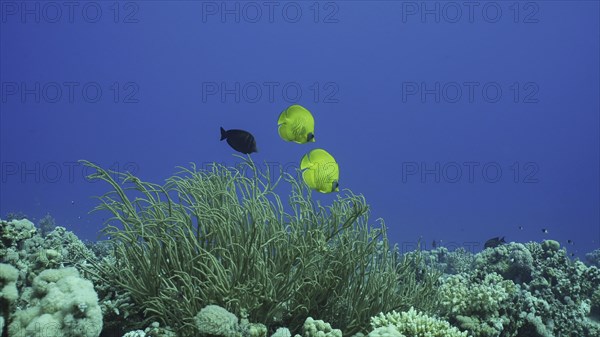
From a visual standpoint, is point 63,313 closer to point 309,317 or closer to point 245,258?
point 245,258

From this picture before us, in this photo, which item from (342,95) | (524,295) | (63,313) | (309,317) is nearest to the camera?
(63,313)

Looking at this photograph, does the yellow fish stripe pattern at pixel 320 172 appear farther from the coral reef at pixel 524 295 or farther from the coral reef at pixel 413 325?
the coral reef at pixel 524 295

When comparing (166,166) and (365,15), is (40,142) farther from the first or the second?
(365,15)

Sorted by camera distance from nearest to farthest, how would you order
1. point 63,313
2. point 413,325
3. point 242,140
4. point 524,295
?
point 63,313 → point 413,325 → point 242,140 → point 524,295

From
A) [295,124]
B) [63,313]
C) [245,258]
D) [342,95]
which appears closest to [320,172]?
[295,124]

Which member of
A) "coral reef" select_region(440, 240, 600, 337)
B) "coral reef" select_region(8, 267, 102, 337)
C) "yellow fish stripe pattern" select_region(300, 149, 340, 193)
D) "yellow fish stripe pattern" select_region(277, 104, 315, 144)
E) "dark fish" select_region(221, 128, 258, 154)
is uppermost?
"yellow fish stripe pattern" select_region(277, 104, 315, 144)

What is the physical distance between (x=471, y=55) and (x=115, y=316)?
123079 millimetres

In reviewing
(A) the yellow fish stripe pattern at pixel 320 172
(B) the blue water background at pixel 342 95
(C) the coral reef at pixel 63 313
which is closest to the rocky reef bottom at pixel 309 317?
(C) the coral reef at pixel 63 313

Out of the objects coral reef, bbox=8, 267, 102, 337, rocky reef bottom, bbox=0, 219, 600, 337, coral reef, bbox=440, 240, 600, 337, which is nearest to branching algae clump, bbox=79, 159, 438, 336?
rocky reef bottom, bbox=0, 219, 600, 337

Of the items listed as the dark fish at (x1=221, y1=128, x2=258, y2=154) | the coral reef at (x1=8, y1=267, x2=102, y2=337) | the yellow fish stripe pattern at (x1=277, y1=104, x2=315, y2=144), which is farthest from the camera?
the dark fish at (x1=221, y1=128, x2=258, y2=154)

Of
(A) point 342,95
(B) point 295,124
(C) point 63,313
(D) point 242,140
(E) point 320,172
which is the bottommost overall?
(C) point 63,313

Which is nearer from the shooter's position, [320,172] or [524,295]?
[320,172]

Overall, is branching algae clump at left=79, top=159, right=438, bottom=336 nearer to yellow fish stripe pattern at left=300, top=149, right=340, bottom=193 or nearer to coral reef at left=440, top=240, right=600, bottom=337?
yellow fish stripe pattern at left=300, top=149, right=340, bottom=193

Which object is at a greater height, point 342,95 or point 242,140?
point 342,95
